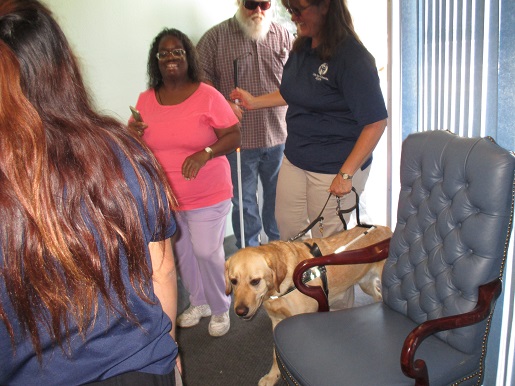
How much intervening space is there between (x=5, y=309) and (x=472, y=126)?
179 centimetres

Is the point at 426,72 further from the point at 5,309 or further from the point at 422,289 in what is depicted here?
the point at 5,309

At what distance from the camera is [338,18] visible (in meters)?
1.88

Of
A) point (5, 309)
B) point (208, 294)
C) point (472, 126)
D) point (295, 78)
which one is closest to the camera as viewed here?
point (5, 309)

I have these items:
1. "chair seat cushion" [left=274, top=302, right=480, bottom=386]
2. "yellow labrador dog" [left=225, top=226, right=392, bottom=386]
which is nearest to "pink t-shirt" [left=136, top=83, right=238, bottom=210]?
"yellow labrador dog" [left=225, top=226, right=392, bottom=386]

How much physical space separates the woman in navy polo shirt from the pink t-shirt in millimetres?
347

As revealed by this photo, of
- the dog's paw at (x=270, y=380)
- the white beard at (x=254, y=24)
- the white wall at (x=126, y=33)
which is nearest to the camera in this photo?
the dog's paw at (x=270, y=380)

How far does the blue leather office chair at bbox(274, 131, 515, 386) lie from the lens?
54.2 inches

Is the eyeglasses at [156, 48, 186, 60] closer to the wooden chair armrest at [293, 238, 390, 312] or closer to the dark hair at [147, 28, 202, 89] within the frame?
the dark hair at [147, 28, 202, 89]

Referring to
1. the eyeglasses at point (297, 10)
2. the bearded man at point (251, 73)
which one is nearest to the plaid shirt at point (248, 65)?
the bearded man at point (251, 73)

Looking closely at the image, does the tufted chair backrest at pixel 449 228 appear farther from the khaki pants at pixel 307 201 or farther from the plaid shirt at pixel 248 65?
the plaid shirt at pixel 248 65

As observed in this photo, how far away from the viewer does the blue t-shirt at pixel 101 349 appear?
2.45 ft

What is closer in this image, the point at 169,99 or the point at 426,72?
the point at 426,72

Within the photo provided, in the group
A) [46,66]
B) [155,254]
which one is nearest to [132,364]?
[155,254]

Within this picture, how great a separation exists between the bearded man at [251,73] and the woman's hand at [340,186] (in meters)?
1.38
